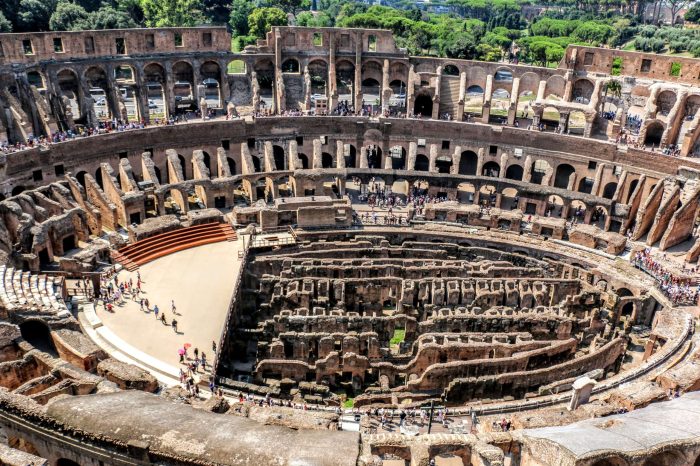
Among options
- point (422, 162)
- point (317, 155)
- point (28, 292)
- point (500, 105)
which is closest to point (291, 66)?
point (317, 155)

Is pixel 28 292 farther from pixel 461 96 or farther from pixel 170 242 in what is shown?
pixel 461 96

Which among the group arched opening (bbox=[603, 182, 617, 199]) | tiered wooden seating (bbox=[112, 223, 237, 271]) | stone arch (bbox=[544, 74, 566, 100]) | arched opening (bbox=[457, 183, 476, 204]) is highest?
stone arch (bbox=[544, 74, 566, 100])

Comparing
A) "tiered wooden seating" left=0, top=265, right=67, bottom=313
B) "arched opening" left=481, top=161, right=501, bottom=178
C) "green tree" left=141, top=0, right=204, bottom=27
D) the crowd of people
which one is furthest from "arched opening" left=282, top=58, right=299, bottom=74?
the crowd of people

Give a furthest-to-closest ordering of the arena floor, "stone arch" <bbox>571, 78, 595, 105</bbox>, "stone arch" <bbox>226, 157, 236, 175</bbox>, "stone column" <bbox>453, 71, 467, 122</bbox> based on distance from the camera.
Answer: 1. "stone arch" <bbox>571, 78, 595, 105</bbox>
2. "stone column" <bbox>453, 71, 467, 122</bbox>
3. "stone arch" <bbox>226, 157, 236, 175</bbox>
4. the arena floor

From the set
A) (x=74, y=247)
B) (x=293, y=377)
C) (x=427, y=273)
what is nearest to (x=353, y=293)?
(x=427, y=273)

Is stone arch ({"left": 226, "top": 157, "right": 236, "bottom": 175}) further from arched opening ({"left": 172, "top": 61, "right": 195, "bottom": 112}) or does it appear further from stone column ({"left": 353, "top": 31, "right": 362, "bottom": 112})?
stone column ({"left": 353, "top": 31, "right": 362, "bottom": 112})

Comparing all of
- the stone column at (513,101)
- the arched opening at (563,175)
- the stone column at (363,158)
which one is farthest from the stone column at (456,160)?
the arched opening at (563,175)

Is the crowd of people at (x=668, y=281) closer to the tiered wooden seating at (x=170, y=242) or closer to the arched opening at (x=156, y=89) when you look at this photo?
the tiered wooden seating at (x=170, y=242)
